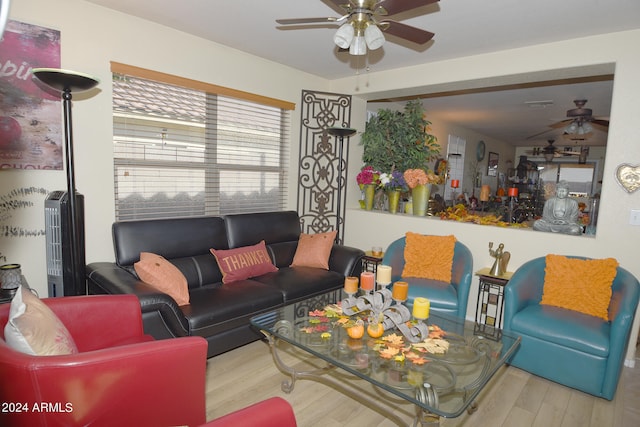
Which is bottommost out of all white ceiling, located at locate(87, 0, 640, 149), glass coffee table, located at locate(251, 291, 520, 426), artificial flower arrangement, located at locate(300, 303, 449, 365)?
glass coffee table, located at locate(251, 291, 520, 426)

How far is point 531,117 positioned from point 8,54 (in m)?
6.78

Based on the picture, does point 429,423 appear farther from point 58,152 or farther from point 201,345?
point 58,152

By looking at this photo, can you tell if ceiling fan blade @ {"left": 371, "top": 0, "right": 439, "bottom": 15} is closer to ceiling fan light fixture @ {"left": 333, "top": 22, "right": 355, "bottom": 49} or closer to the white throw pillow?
ceiling fan light fixture @ {"left": 333, "top": 22, "right": 355, "bottom": 49}

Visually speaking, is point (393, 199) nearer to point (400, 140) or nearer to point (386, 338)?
point (400, 140)

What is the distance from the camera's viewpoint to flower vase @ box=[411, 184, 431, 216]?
3.90m

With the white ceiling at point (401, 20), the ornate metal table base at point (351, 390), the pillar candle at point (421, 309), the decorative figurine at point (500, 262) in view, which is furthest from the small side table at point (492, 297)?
the white ceiling at point (401, 20)

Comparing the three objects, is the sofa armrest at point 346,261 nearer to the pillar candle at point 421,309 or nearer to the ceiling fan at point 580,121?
the pillar candle at point 421,309

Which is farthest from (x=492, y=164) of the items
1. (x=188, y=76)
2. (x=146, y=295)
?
(x=146, y=295)

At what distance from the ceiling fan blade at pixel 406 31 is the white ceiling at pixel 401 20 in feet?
1.47

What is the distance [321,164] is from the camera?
4461 millimetres

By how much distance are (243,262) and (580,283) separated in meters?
2.61

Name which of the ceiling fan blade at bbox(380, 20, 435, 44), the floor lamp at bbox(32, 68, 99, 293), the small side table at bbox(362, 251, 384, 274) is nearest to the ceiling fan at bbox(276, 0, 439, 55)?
the ceiling fan blade at bbox(380, 20, 435, 44)

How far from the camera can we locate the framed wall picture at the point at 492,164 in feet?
29.8

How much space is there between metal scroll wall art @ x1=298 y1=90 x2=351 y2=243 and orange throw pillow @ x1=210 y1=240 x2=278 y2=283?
3.70ft
